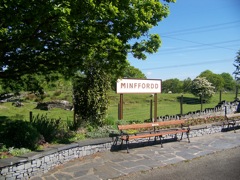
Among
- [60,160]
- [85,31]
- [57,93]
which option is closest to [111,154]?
[60,160]

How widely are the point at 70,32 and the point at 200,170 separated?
471cm

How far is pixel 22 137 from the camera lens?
6.91m

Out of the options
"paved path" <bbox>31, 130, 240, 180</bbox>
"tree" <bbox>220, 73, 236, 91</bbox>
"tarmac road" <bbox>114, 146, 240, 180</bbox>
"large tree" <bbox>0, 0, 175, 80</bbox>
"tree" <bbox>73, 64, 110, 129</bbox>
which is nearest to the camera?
"large tree" <bbox>0, 0, 175, 80</bbox>

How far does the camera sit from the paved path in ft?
20.9

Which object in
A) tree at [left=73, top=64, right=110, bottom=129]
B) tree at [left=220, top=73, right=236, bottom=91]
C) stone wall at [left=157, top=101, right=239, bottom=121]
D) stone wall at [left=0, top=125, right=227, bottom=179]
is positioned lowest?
stone wall at [left=0, top=125, right=227, bottom=179]

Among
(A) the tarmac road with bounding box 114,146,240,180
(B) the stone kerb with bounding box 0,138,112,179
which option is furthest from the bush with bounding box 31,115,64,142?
(A) the tarmac road with bounding box 114,146,240,180

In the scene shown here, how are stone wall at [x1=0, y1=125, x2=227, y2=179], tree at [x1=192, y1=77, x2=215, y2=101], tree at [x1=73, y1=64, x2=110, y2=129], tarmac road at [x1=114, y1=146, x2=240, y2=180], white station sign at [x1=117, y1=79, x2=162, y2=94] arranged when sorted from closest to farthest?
stone wall at [x1=0, y1=125, x2=227, y2=179], tarmac road at [x1=114, y1=146, x2=240, y2=180], tree at [x1=73, y1=64, x2=110, y2=129], white station sign at [x1=117, y1=79, x2=162, y2=94], tree at [x1=192, y1=77, x2=215, y2=101]

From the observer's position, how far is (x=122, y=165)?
7.07 metres

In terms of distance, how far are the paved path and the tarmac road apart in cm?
26

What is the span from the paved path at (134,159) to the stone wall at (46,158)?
0.53 feet

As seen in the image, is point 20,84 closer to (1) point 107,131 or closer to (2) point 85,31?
(1) point 107,131

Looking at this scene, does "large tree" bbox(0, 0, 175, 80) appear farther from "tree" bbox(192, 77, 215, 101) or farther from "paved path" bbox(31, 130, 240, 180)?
"tree" bbox(192, 77, 215, 101)

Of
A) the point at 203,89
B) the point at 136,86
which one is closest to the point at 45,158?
the point at 136,86

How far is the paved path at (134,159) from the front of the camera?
20.9ft
